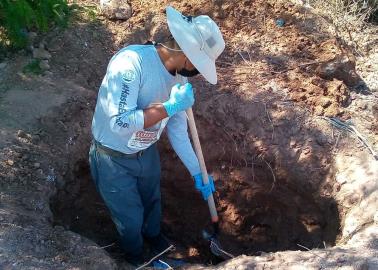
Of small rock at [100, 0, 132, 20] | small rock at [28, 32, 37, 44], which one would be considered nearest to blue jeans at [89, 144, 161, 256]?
small rock at [28, 32, 37, 44]

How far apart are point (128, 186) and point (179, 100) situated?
2.55 ft

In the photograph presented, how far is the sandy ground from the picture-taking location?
3736 millimetres

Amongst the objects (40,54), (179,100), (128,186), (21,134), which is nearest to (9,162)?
(21,134)

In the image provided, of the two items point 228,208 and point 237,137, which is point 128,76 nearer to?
point 237,137

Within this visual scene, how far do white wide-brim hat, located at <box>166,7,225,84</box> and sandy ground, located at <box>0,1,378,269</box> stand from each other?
141 cm

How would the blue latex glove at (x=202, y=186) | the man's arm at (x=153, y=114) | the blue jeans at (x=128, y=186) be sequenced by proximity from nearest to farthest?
the man's arm at (x=153, y=114) < the blue jeans at (x=128, y=186) < the blue latex glove at (x=202, y=186)

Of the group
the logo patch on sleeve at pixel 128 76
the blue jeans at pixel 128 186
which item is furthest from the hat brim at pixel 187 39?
the blue jeans at pixel 128 186

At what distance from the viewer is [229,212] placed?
441 cm

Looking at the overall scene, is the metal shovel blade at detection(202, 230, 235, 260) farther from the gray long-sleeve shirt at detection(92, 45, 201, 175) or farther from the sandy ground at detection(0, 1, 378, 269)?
the gray long-sleeve shirt at detection(92, 45, 201, 175)

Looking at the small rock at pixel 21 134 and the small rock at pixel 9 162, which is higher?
the small rock at pixel 21 134

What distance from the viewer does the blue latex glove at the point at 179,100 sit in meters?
2.79

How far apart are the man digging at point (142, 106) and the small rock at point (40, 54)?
153 centimetres

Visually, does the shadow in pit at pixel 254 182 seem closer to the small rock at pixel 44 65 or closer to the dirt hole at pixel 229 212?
the dirt hole at pixel 229 212

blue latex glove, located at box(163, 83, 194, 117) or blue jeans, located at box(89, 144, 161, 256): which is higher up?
blue latex glove, located at box(163, 83, 194, 117)
